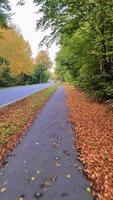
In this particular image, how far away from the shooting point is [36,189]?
17.4ft

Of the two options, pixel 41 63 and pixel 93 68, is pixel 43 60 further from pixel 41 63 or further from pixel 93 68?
pixel 93 68

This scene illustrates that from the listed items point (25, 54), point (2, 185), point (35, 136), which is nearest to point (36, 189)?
point (2, 185)

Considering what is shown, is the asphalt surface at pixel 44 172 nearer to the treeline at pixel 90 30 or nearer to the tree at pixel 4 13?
the treeline at pixel 90 30

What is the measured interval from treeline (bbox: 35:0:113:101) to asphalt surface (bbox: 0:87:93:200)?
7.32 metres

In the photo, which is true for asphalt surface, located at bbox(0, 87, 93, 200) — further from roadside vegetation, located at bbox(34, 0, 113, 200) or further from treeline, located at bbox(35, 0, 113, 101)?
treeline, located at bbox(35, 0, 113, 101)

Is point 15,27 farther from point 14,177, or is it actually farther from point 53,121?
point 14,177

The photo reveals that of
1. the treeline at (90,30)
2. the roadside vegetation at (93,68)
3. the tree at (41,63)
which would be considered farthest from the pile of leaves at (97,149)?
the tree at (41,63)

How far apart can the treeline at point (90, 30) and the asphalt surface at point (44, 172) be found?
732 cm

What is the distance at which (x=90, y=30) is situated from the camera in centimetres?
1741

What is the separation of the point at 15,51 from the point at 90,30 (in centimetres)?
3534

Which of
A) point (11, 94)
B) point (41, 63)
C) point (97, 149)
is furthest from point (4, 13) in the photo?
point (41, 63)

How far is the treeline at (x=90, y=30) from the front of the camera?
51.7 feet

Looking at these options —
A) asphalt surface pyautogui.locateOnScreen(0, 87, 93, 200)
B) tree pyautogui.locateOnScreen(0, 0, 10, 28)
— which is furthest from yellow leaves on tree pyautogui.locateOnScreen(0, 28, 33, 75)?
asphalt surface pyautogui.locateOnScreen(0, 87, 93, 200)

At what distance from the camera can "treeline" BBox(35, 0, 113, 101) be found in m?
15.8
